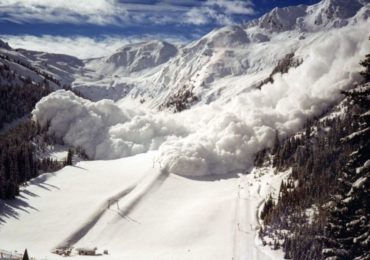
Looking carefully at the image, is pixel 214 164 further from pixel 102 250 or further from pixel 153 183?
pixel 102 250

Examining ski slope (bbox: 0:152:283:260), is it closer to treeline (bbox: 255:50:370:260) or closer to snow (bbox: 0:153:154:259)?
snow (bbox: 0:153:154:259)

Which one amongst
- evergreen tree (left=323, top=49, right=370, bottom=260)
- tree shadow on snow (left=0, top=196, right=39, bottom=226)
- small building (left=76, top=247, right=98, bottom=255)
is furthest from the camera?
tree shadow on snow (left=0, top=196, right=39, bottom=226)

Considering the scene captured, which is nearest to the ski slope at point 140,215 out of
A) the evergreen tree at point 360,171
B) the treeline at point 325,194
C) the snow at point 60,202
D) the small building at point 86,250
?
the snow at point 60,202

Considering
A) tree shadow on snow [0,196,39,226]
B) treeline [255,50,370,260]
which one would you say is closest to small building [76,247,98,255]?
tree shadow on snow [0,196,39,226]

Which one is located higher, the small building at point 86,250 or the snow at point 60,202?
the small building at point 86,250

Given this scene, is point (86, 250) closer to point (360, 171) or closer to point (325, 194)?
point (325, 194)

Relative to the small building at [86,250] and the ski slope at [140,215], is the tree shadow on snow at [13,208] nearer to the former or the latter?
the ski slope at [140,215]

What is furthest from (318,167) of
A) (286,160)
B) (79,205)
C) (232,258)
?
(79,205)
